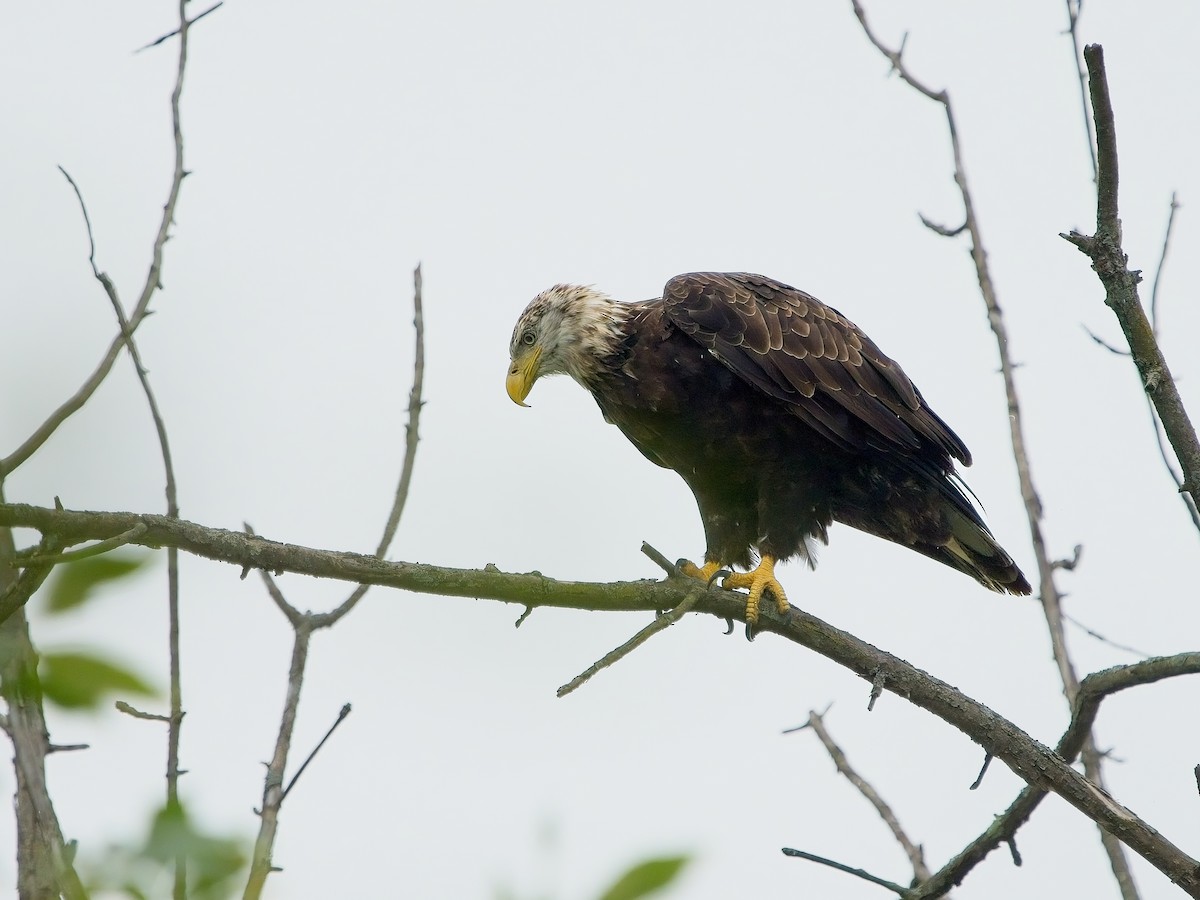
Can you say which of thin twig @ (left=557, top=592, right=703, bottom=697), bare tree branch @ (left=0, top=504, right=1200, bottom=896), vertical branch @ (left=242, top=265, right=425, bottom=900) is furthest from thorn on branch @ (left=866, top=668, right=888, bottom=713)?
vertical branch @ (left=242, top=265, right=425, bottom=900)

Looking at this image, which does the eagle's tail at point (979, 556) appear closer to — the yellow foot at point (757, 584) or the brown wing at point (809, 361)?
the brown wing at point (809, 361)

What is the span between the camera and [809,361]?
4.82 m

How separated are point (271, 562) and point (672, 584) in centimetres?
109

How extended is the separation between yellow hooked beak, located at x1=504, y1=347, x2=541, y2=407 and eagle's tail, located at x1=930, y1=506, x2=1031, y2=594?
192cm

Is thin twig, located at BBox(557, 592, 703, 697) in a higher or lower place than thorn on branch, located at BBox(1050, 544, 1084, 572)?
lower

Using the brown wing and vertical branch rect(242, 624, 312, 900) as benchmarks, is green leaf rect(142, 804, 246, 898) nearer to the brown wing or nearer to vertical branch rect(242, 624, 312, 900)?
vertical branch rect(242, 624, 312, 900)

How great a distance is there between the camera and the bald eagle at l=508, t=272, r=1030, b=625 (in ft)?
15.5

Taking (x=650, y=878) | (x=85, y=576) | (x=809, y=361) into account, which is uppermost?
(x=809, y=361)

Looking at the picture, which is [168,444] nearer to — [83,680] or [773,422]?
[83,680]

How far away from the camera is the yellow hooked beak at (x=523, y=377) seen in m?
5.45

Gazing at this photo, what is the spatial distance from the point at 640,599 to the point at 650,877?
218 cm

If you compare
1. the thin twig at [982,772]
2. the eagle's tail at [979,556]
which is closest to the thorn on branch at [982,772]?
the thin twig at [982,772]

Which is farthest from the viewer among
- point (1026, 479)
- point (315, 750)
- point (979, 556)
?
point (979, 556)

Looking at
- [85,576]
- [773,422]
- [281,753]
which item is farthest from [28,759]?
[773,422]
